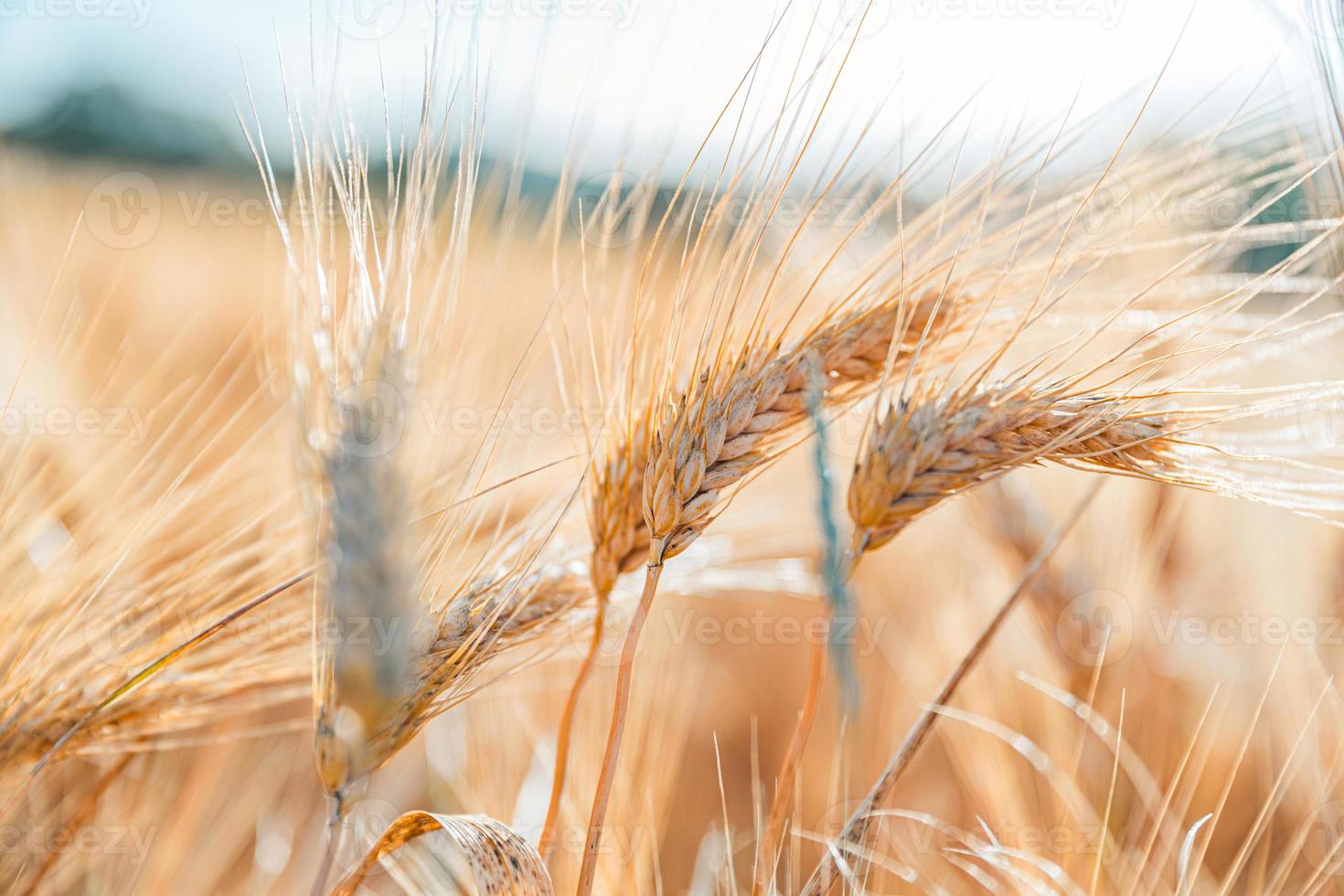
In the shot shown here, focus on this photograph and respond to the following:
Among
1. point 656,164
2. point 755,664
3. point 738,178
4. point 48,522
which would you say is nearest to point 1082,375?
point 738,178

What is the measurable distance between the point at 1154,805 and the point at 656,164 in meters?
1.06

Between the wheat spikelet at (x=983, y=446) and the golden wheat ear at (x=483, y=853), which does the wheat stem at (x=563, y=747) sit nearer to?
the golden wheat ear at (x=483, y=853)

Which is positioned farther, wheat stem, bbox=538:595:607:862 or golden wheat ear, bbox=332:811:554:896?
wheat stem, bbox=538:595:607:862

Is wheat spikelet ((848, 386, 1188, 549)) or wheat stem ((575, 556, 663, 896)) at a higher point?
wheat spikelet ((848, 386, 1188, 549))

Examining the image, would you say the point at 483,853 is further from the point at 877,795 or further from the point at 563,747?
the point at 877,795

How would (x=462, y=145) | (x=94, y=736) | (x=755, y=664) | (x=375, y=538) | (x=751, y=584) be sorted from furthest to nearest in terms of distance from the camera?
(x=755, y=664)
(x=751, y=584)
(x=94, y=736)
(x=462, y=145)
(x=375, y=538)

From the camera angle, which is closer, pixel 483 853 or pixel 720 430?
pixel 483 853

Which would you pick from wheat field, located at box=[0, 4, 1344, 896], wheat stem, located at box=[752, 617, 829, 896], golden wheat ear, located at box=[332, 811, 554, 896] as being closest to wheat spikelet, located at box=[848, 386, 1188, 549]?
wheat field, located at box=[0, 4, 1344, 896]

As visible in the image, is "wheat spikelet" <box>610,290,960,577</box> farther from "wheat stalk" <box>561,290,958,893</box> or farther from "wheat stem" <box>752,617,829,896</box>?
"wheat stem" <box>752,617,829,896</box>

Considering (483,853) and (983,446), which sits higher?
(983,446)

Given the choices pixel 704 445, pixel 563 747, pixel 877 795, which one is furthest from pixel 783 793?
pixel 704 445

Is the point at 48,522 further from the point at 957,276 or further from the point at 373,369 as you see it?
the point at 957,276

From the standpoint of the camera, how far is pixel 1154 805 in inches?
45.1

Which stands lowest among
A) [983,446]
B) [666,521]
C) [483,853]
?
[483,853]
